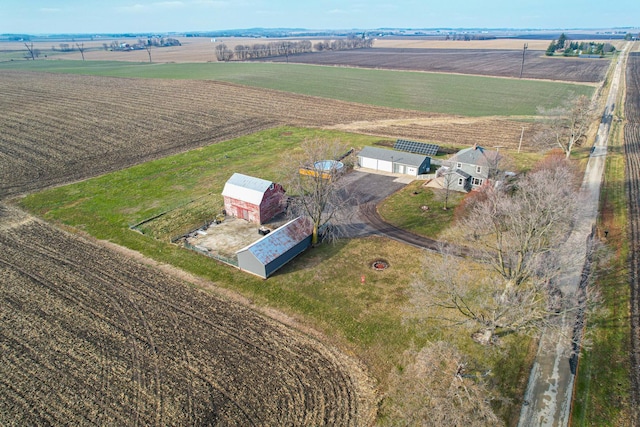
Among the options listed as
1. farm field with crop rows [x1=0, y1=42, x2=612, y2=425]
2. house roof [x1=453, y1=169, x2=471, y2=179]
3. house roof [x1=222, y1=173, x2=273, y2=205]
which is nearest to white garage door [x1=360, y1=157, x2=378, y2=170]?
house roof [x1=453, y1=169, x2=471, y2=179]

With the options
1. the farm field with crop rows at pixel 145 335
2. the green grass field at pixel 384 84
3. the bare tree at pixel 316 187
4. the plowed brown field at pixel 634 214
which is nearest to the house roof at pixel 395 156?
the bare tree at pixel 316 187

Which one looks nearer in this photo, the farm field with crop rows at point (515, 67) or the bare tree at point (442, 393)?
the bare tree at point (442, 393)

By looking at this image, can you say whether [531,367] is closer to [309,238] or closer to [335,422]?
[335,422]

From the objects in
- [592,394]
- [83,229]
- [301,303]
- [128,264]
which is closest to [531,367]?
[592,394]

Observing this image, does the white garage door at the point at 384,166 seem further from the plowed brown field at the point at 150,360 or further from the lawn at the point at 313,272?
the plowed brown field at the point at 150,360

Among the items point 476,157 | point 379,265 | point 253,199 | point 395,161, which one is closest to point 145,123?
point 253,199

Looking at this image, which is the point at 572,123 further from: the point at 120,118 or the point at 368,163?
the point at 120,118

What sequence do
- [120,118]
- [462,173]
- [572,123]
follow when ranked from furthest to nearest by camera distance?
1. [120,118]
2. [572,123]
3. [462,173]
